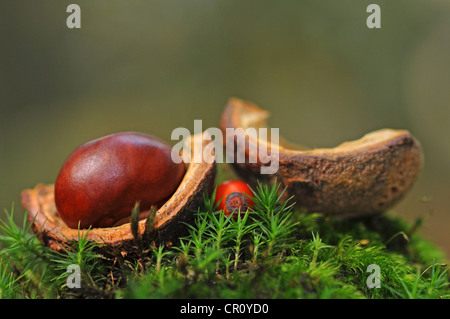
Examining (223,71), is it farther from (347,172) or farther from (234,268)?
(234,268)

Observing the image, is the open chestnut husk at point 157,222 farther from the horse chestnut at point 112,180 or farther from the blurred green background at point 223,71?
the blurred green background at point 223,71

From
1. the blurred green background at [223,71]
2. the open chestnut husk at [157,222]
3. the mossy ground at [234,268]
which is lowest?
the mossy ground at [234,268]

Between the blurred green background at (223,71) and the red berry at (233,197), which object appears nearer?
the red berry at (233,197)

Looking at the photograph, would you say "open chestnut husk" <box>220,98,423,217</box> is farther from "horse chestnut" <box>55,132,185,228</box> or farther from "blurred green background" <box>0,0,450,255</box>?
"blurred green background" <box>0,0,450,255</box>

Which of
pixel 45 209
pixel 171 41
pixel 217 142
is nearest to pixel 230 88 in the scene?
pixel 171 41

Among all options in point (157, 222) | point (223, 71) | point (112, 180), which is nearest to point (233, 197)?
point (157, 222)

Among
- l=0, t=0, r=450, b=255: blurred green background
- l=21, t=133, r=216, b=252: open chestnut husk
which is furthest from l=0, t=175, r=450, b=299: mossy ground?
l=0, t=0, r=450, b=255: blurred green background

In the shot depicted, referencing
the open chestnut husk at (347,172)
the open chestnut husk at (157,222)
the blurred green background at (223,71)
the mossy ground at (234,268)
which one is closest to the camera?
the mossy ground at (234,268)

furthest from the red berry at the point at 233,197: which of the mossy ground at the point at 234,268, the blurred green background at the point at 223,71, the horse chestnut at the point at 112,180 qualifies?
the blurred green background at the point at 223,71
